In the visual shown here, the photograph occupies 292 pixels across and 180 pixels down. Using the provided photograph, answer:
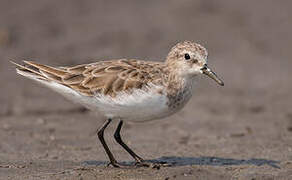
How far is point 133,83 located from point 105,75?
17.9 inches

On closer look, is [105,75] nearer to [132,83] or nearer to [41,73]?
[132,83]

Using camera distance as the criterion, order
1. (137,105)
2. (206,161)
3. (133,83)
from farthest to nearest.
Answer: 1. (206,161)
2. (133,83)
3. (137,105)

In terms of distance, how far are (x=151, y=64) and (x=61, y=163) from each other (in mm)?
1766

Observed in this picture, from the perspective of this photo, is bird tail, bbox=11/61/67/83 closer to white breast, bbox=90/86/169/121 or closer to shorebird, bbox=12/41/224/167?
shorebird, bbox=12/41/224/167

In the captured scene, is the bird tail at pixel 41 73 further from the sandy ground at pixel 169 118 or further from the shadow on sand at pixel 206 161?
the shadow on sand at pixel 206 161

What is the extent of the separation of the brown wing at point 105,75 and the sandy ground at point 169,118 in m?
1.03

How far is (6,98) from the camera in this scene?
12344 mm

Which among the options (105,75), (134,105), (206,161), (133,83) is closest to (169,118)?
(206,161)

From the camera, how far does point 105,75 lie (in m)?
8.42

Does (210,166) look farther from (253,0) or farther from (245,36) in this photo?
(253,0)

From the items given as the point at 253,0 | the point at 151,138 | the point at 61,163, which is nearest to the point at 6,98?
the point at 151,138

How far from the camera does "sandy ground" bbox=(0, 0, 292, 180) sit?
29.3 ft

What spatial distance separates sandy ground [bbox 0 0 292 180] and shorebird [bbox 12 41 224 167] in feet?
2.57

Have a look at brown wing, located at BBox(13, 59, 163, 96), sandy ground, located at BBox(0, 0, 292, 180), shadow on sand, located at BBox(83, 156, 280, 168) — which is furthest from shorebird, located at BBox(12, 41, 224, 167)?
sandy ground, located at BBox(0, 0, 292, 180)
